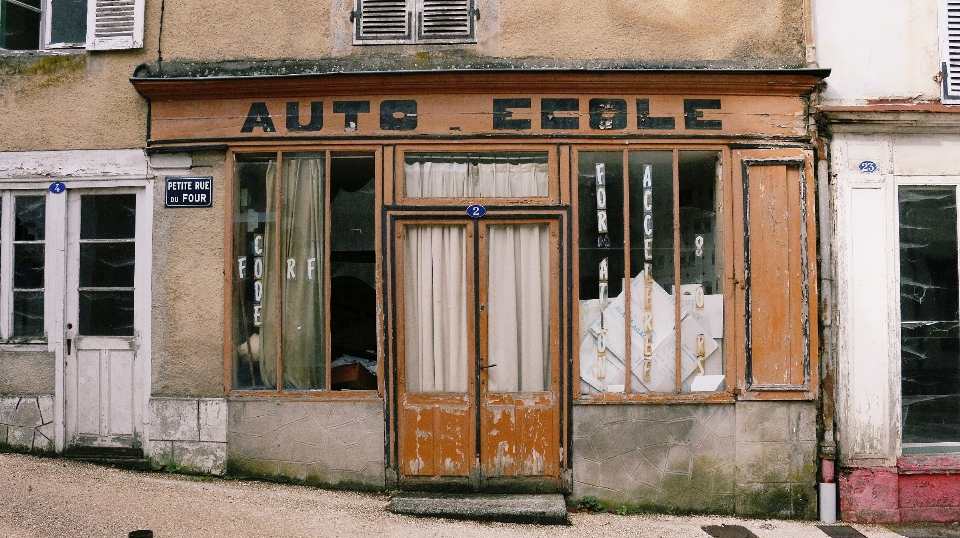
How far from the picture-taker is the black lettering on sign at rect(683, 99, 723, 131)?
643 centimetres

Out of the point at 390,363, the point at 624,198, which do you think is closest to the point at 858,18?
the point at 624,198

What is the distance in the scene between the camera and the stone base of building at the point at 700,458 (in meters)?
6.30

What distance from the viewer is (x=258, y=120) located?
6.59 metres

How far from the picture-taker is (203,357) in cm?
657

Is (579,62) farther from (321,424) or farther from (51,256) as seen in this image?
(51,256)

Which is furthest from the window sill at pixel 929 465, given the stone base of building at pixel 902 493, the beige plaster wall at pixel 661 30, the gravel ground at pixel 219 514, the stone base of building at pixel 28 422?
the stone base of building at pixel 28 422

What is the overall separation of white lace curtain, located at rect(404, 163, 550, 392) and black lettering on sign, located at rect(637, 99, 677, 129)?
92 cm

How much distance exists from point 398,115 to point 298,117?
889mm

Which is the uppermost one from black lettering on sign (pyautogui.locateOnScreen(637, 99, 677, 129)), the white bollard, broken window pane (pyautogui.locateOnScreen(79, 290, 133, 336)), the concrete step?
black lettering on sign (pyautogui.locateOnScreen(637, 99, 677, 129))

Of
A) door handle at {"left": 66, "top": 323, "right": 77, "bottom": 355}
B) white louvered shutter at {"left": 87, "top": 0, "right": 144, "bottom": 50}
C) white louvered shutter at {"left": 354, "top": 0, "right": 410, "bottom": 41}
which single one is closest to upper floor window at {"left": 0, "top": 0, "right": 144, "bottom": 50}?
white louvered shutter at {"left": 87, "top": 0, "right": 144, "bottom": 50}

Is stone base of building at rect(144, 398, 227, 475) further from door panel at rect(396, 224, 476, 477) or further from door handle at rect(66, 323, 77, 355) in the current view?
door panel at rect(396, 224, 476, 477)

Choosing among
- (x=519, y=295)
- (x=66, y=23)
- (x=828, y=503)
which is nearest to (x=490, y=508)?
(x=519, y=295)

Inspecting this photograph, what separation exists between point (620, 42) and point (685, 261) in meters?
2.00

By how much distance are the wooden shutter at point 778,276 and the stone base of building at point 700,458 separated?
26 cm
